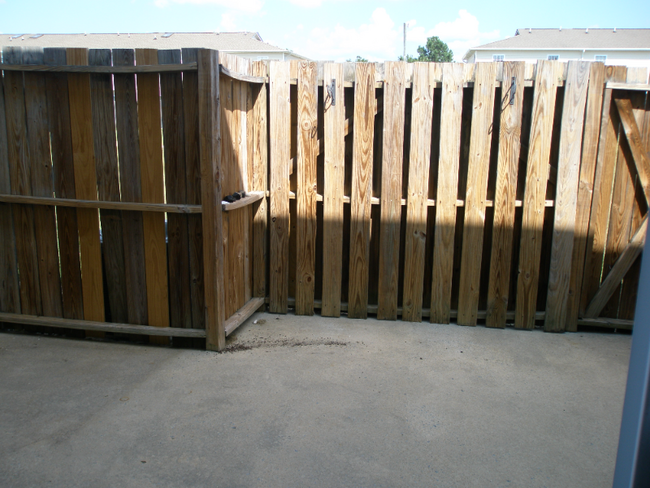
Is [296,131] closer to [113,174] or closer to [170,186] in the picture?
[170,186]

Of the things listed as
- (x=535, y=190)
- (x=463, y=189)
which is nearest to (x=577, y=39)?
(x=463, y=189)

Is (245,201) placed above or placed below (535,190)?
below

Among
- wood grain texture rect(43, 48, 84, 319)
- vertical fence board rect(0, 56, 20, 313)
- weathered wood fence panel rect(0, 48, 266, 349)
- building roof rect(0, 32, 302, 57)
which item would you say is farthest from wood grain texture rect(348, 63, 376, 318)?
building roof rect(0, 32, 302, 57)

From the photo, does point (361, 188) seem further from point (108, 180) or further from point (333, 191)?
point (108, 180)

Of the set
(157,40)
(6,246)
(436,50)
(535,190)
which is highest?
(436,50)

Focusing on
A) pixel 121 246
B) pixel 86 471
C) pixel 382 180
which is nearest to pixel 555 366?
pixel 382 180

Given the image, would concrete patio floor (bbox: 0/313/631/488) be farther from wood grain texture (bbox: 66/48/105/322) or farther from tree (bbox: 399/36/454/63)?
tree (bbox: 399/36/454/63)

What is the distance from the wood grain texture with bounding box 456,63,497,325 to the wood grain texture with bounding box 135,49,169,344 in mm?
2703

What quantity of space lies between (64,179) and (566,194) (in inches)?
170

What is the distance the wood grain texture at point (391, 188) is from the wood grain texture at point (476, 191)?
63 centimetres

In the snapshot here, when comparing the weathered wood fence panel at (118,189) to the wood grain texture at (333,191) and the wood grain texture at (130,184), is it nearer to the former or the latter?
the wood grain texture at (130,184)

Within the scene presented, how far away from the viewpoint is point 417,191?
4.67 metres

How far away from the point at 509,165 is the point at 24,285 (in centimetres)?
443

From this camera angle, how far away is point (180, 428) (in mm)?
2959
